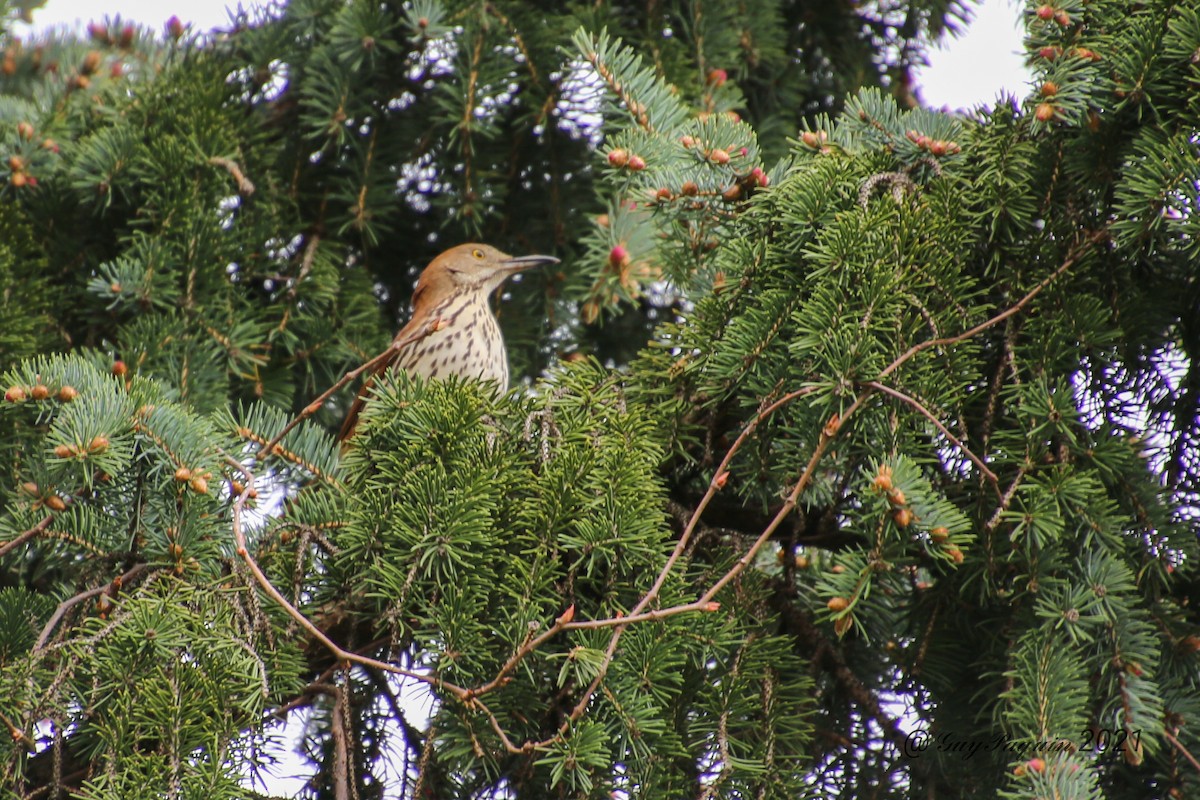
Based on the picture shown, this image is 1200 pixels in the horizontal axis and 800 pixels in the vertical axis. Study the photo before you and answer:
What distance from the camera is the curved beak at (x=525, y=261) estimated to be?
370 cm

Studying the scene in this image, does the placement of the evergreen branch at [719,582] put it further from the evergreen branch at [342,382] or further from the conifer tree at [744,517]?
the evergreen branch at [342,382]

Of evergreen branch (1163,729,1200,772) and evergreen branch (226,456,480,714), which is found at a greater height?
evergreen branch (226,456,480,714)

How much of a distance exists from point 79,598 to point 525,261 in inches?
79.8

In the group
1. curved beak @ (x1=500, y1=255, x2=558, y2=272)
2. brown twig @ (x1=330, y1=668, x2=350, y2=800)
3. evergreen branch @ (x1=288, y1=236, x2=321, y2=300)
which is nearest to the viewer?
brown twig @ (x1=330, y1=668, x2=350, y2=800)

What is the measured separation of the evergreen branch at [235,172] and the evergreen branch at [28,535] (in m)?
1.35

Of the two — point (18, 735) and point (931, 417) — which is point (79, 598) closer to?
point (18, 735)

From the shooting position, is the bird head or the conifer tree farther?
the bird head

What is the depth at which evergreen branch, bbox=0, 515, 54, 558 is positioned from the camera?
2.01 m

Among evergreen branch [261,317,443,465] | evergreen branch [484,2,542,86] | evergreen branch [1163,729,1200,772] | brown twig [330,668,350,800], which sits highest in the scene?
evergreen branch [484,2,542,86]

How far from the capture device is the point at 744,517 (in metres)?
2.46

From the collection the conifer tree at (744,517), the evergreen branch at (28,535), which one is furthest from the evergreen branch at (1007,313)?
the evergreen branch at (28,535)

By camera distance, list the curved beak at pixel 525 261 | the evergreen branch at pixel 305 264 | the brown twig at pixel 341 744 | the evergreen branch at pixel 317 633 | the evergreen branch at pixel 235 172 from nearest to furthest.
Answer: the evergreen branch at pixel 317 633 → the brown twig at pixel 341 744 → the evergreen branch at pixel 235 172 → the evergreen branch at pixel 305 264 → the curved beak at pixel 525 261

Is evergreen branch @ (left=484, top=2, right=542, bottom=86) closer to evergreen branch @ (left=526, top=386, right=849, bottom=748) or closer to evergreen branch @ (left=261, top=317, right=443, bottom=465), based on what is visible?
evergreen branch @ (left=261, top=317, right=443, bottom=465)

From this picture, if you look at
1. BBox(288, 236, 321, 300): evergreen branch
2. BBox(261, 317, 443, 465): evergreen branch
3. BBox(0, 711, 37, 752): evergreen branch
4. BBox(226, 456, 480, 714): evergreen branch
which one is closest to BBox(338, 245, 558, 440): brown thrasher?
BBox(288, 236, 321, 300): evergreen branch
